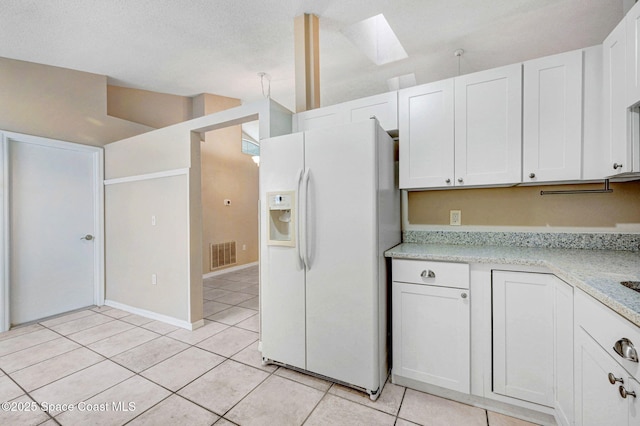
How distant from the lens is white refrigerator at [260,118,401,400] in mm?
1773

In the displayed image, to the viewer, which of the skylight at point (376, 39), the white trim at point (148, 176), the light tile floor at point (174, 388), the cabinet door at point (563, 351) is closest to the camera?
the cabinet door at point (563, 351)

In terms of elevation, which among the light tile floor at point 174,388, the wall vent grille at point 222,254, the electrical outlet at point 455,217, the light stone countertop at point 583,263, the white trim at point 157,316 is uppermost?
the electrical outlet at point 455,217

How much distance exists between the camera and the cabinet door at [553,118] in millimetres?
1741

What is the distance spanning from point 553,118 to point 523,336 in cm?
137

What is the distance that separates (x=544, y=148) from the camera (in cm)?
182

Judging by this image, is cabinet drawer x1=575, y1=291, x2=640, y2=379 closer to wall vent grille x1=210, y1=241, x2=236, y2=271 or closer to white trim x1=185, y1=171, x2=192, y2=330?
white trim x1=185, y1=171, x2=192, y2=330

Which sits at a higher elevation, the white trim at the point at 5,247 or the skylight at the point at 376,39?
the skylight at the point at 376,39

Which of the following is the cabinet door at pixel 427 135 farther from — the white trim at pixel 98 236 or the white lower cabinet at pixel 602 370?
the white trim at pixel 98 236

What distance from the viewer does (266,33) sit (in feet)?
9.48

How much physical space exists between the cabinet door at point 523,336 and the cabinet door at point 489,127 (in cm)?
72

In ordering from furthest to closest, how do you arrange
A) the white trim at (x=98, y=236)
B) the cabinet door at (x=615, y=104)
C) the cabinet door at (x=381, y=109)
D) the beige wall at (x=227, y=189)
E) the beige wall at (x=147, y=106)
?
the beige wall at (x=227, y=189) < the beige wall at (x=147, y=106) < the white trim at (x=98, y=236) < the cabinet door at (x=381, y=109) < the cabinet door at (x=615, y=104)

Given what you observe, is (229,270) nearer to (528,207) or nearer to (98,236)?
(98,236)

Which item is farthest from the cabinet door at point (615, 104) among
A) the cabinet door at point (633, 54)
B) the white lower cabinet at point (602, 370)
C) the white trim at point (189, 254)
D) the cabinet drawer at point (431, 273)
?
the white trim at point (189, 254)

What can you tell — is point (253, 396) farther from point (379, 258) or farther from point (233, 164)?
point (233, 164)
